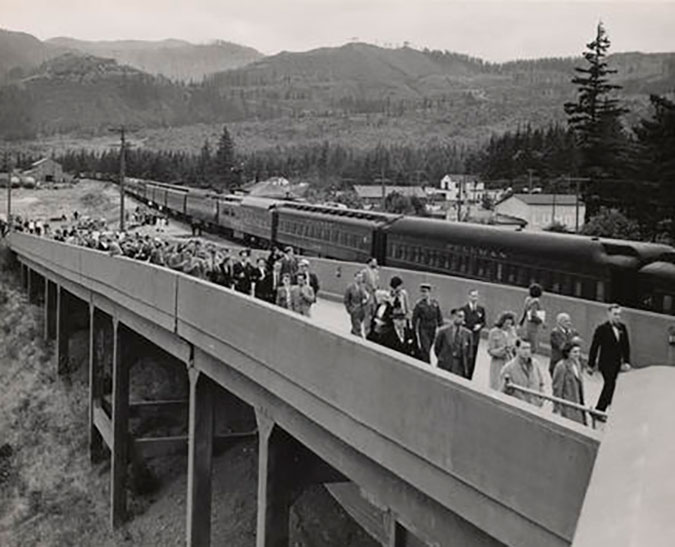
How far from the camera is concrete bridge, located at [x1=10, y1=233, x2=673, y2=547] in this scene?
21.2 feet

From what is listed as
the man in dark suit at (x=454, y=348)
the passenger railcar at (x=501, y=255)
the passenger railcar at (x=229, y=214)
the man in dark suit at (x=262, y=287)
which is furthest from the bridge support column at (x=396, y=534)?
the passenger railcar at (x=229, y=214)

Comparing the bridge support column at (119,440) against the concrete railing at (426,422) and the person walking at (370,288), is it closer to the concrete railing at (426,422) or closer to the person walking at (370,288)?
the concrete railing at (426,422)

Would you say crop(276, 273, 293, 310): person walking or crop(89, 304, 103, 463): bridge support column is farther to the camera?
crop(89, 304, 103, 463): bridge support column

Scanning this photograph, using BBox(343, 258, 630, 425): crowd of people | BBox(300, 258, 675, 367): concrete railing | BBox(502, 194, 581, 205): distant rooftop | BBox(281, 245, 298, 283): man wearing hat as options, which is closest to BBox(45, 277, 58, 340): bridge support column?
BBox(300, 258, 675, 367): concrete railing

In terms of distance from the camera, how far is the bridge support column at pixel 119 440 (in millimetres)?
20828

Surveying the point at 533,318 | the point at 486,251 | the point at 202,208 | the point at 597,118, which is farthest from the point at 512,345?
the point at 597,118

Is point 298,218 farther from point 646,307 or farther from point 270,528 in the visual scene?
point 270,528

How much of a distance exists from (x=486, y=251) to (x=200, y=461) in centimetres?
1029

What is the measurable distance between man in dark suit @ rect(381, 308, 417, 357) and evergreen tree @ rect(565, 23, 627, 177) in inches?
1529

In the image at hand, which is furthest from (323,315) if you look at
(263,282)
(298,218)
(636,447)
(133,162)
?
(133,162)

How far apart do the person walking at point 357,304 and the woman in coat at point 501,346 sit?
131 inches

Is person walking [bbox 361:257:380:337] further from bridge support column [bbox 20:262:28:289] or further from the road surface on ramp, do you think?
bridge support column [bbox 20:262:28:289]

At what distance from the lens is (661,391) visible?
6.97 metres

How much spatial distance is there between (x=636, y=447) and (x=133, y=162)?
152299mm
